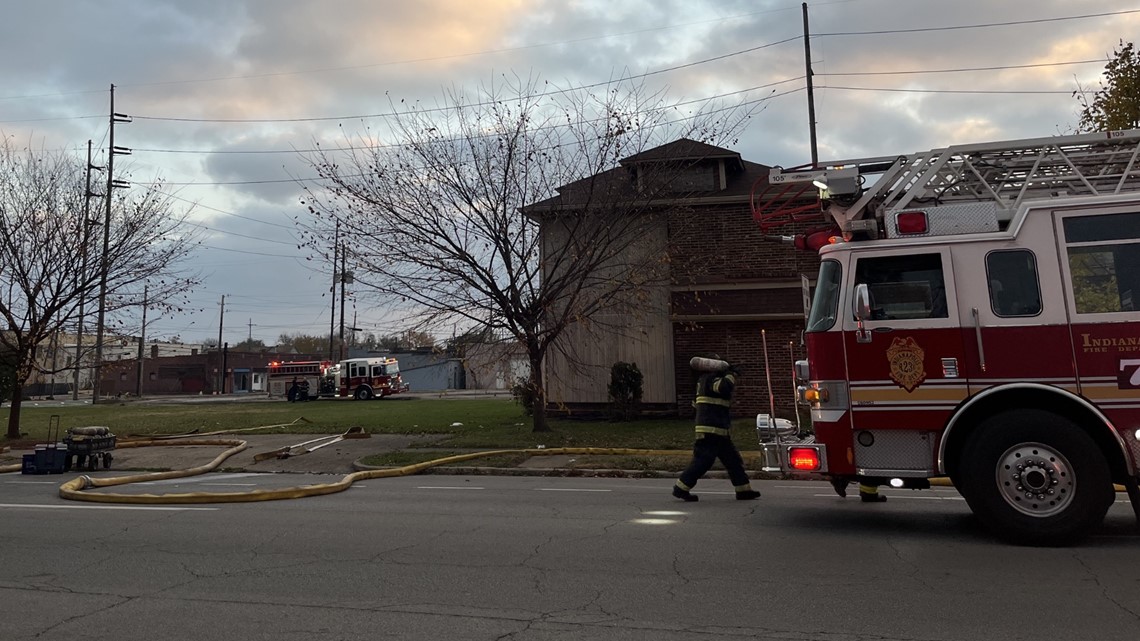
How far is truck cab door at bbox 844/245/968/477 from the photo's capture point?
6062mm

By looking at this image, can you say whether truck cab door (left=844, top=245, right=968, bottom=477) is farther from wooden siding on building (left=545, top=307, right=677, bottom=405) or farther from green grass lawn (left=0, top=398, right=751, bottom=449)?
wooden siding on building (left=545, top=307, right=677, bottom=405)

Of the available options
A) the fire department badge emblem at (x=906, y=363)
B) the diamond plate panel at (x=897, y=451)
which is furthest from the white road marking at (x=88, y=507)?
the fire department badge emblem at (x=906, y=363)

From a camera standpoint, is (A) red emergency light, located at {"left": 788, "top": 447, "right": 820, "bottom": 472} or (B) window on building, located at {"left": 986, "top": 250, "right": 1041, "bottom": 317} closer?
(B) window on building, located at {"left": 986, "top": 250, "right": 1041, "bottom": 317}

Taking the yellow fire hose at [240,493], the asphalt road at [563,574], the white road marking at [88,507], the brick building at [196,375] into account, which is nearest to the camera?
the asphalt road at [563,574]

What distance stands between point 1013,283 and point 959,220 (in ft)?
2.33

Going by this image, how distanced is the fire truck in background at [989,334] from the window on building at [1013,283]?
1cm

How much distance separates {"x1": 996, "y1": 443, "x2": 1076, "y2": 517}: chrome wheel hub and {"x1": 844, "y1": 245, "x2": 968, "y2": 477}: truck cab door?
0.56 meters

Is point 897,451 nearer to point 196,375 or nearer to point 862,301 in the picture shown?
point 862,301

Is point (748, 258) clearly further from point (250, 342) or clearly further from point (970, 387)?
point (250, 342)

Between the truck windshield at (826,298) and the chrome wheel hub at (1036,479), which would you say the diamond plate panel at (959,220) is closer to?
the truck windshield at (826,298)

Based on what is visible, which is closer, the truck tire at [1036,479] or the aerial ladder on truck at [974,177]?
the truck tire at [1036,479]

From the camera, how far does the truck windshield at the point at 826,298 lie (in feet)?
21.2

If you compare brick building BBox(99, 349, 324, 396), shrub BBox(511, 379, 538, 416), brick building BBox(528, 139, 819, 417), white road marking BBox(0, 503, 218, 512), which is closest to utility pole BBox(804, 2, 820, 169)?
brick building BBox(528, 139, 819, 417)

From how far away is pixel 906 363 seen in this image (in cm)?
616
